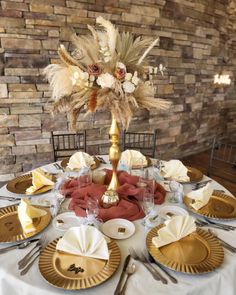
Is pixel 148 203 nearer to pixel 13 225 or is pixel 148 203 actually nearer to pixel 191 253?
pixel 191 253

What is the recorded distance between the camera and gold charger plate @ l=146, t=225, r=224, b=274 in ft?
3.08

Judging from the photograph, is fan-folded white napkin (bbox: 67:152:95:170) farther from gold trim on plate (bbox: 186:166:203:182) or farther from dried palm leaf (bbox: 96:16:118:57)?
dried palm leaf (bbox: 96:16:118:57)

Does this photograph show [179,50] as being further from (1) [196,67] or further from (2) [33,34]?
(2) [33,34]

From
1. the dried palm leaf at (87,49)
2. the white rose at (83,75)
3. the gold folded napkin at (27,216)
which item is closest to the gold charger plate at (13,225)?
the gold folded napkin at (27,216)

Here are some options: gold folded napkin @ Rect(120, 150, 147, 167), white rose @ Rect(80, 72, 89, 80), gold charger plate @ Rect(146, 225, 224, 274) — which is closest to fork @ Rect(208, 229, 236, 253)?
gold charger plate @ Rect(146, 225, 224, 274)

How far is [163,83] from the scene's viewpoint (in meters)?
3.43

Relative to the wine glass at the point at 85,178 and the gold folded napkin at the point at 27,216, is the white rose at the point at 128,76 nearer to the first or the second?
the wine glass at the point at 85,178

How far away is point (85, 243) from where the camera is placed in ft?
3.30

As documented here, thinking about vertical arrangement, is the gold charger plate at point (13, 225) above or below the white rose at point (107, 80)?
below

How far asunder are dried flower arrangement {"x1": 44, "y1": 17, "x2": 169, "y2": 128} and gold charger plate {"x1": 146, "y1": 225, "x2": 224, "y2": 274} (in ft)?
1.98

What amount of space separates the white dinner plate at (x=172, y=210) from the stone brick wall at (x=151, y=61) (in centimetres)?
184

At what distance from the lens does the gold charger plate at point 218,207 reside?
50.4 inches

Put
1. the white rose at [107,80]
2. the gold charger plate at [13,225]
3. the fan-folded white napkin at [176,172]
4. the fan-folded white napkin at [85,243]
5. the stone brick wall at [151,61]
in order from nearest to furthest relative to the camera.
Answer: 1. the fan-folded white napkin at [85,243]
2. the gold charger plate at [13,225]
3. the white rose at [107,80]
4. the fan-folded white napkin at [176,172]
5. the stone brick wall at [151,61]

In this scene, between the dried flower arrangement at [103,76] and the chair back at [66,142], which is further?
the chair back at [66,142]
